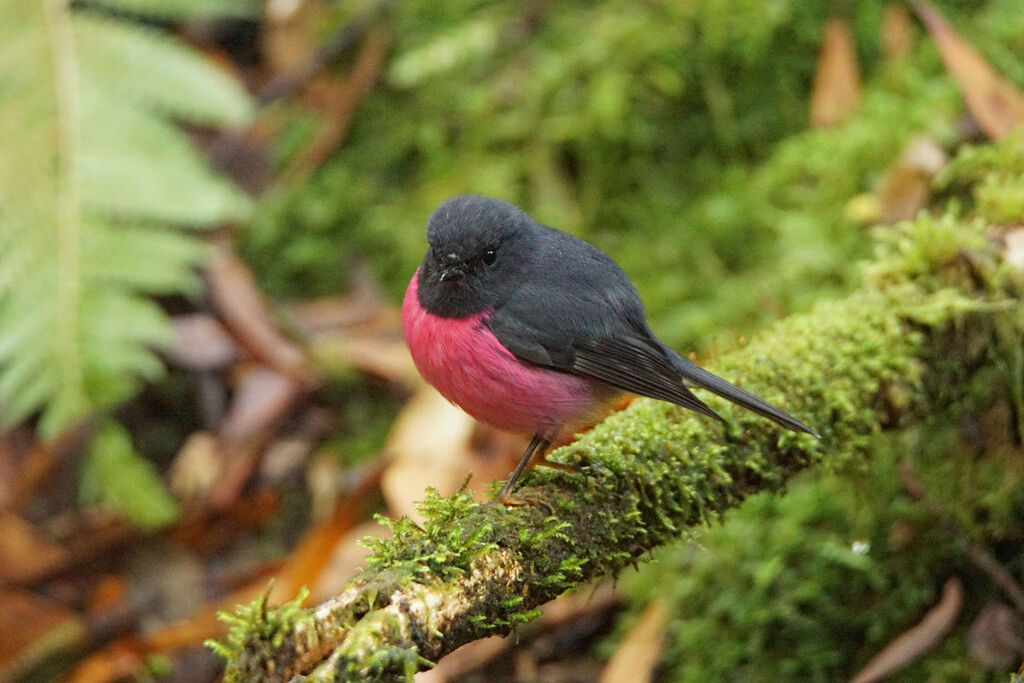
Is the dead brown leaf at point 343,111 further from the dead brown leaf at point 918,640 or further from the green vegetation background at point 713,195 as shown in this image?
the dead brown leaf at point 918,640

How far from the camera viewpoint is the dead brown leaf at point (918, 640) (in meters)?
2.89

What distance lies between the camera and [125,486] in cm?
436

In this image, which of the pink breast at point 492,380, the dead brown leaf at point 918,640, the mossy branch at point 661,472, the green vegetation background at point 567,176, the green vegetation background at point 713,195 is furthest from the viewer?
the green vegetation background at point 567,176

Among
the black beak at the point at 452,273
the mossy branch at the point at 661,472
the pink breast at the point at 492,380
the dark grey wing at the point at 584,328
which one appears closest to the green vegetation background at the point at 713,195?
the mossy branch at the point at 661,472

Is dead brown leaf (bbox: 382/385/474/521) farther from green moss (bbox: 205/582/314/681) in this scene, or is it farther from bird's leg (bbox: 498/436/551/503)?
green moss (bbox: 205/582/314/681)

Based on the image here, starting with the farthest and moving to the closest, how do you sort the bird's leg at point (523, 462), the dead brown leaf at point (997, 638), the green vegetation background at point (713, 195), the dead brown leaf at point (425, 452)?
1. the dead brown leaf at point (425, 452)
2. the green vegetation background at point (713, 195)
3. the dead brown leaf at point (997, 638)
4. the bird's leg at point (523, 462)

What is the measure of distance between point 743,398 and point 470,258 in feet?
3.05

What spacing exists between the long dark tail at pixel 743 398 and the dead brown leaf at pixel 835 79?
2446mm

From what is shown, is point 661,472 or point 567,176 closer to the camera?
point 661,472

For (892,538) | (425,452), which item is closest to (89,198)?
(425,452)

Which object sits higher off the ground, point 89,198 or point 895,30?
point 895,30

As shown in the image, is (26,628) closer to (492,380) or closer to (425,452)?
(425,452)

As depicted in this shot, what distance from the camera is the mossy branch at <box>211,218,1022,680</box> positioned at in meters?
1.75

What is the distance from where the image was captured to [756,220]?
4496 mm
